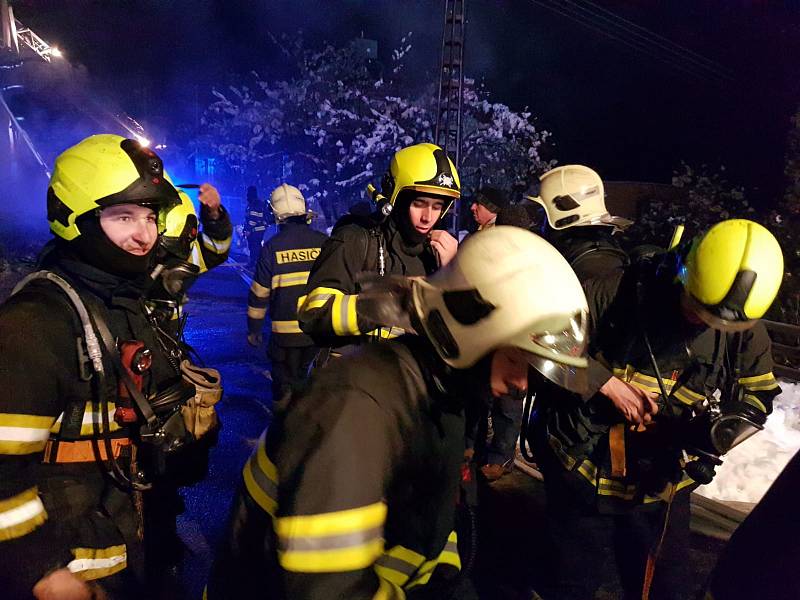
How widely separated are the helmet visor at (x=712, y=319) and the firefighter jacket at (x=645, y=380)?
158 mm

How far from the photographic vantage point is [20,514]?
1783mm

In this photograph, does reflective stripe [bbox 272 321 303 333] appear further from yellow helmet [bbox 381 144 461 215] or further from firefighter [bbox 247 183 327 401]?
yellow helmet [bbox 381 144 461 215]

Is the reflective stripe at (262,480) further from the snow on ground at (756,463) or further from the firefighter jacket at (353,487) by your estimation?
the snow on ground at (756,463)

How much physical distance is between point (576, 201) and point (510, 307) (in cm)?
285

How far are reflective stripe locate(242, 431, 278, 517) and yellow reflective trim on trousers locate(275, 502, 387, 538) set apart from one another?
0.46ft

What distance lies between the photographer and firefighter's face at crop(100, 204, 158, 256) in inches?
91.2

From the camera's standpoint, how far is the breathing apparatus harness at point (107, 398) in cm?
209

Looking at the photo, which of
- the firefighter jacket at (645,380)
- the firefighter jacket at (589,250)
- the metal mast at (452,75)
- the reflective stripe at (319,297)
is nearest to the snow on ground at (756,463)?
the firefighter jacket at (645,380)

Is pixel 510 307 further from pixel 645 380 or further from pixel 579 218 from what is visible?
pixel 579 218

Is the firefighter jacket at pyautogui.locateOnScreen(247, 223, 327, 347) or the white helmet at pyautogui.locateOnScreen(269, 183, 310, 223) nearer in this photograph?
the firefighter jacket at pyautogui.locateOnScreen(247, 223, 327, 347)

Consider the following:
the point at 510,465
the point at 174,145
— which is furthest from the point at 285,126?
the point at 510,465

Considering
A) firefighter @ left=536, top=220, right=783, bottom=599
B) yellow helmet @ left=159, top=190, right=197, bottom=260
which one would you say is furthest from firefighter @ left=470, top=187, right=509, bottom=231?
yellow helmet @ left=159, top=190, right=197, bottom=260

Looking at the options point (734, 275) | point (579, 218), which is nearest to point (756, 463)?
point (579, 218)

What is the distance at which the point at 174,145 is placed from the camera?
3947 cm
